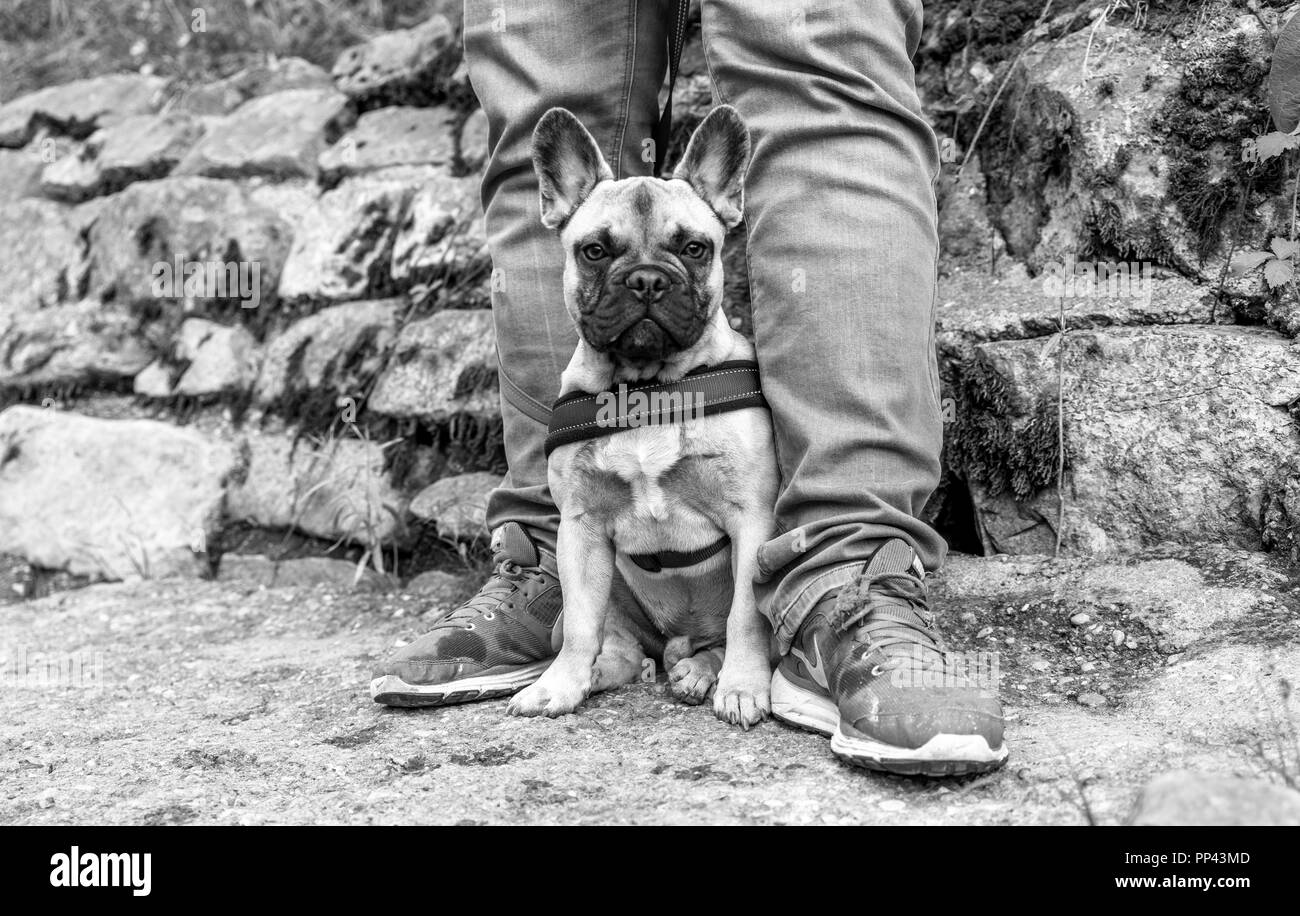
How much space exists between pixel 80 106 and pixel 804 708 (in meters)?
5.59

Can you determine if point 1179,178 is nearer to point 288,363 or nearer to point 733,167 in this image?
point 733,167

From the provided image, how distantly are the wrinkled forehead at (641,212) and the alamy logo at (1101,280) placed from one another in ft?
3.45

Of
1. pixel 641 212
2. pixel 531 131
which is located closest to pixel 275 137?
pixel 531 131

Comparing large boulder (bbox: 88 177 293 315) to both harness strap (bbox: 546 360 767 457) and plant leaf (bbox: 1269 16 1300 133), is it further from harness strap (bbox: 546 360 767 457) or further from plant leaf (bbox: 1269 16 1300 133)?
plant leaf (bbox: 1269 16 1300 133)

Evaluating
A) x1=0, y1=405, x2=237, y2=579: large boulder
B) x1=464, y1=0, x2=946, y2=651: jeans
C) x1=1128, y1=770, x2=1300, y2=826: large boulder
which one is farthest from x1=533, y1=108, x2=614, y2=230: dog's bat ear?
x1=0, y1=405, x2=237, y2=579: large boulder

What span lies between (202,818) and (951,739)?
4.43ft

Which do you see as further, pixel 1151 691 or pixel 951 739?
pixel 1151 691

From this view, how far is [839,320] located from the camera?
2520 mm

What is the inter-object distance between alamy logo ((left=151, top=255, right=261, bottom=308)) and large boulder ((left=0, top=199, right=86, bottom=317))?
52cm

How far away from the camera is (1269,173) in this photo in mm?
3072

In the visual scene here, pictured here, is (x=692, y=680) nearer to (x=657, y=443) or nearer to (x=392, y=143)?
(x=657, y=443)

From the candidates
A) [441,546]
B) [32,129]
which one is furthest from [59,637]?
[32,129]

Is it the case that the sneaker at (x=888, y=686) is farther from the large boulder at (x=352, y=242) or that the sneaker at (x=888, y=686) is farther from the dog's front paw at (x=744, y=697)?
the large boulder at (x=352, y=242)
